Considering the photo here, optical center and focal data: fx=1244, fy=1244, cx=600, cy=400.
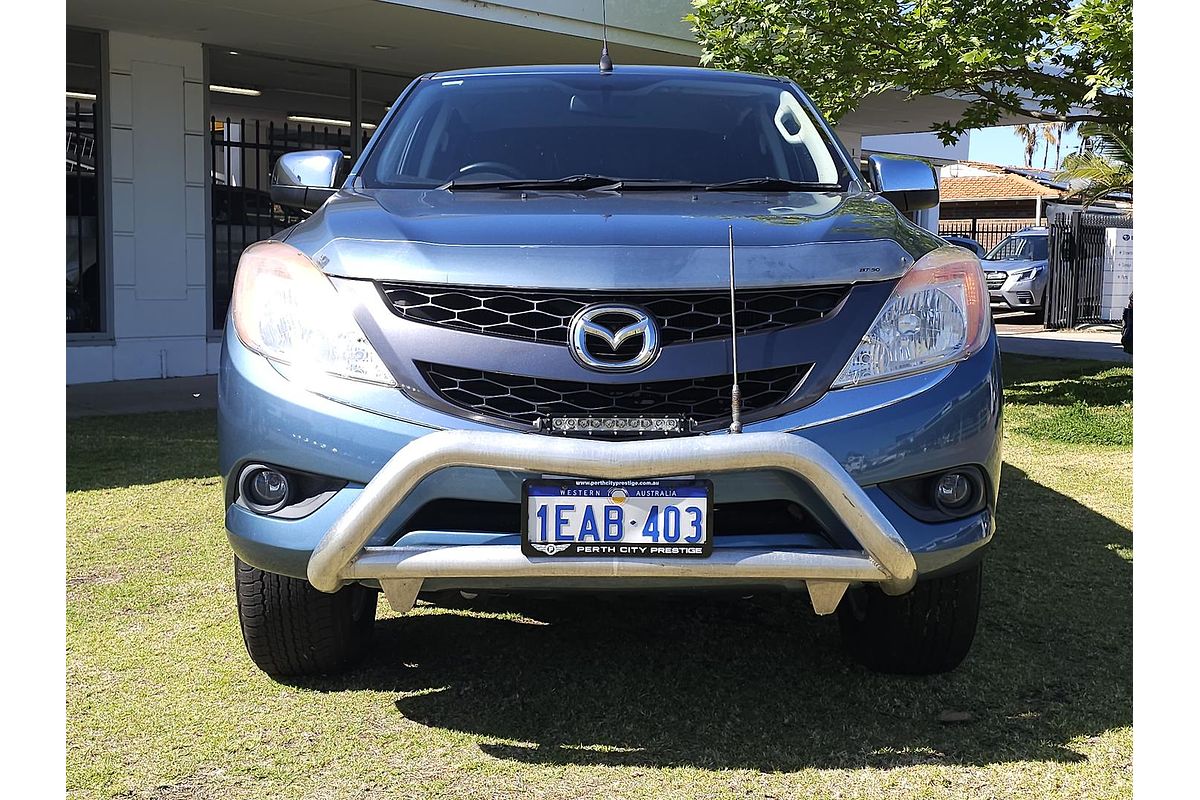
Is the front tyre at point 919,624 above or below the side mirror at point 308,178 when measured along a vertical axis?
below

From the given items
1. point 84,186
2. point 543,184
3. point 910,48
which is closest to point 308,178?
point 543,184

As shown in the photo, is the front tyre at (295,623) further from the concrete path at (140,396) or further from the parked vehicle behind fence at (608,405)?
the concrete path at (140,396)

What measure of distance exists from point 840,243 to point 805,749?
1.13 meters

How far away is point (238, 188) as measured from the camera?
1155 centimetres

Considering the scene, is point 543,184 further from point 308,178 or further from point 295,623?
point 295,623

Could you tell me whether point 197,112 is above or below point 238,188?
above

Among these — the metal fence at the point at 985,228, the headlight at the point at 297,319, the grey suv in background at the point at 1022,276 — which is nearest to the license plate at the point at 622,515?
the headlight at the point at 297,319

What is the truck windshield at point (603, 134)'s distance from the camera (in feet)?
11.9

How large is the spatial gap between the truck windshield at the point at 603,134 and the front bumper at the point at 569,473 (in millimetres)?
1048

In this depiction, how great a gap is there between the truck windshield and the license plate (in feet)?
3.99

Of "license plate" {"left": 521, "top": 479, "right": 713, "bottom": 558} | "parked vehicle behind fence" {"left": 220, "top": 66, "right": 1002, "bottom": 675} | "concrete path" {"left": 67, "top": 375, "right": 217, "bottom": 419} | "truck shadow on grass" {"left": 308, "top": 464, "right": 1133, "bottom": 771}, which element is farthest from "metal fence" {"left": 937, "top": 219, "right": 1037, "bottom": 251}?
"license plate" {"left": 521, "top": 479, "right": 713, "bottom": 558}

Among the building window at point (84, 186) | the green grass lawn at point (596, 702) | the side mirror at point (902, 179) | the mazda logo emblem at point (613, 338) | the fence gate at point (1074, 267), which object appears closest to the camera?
the mazda logo emblem at point (613, 338)

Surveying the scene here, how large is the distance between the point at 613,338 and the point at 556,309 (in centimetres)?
14

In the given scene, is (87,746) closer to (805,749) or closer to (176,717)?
(176,717)
